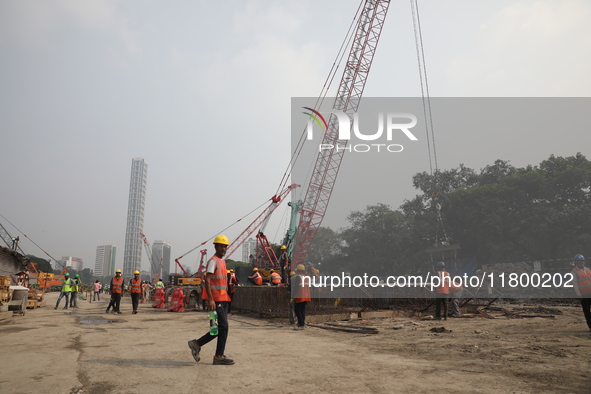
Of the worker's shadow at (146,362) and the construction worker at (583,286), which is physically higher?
the construction worker at (583,286)

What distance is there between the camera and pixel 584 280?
8.80 m

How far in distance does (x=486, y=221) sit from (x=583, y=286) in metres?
39.3

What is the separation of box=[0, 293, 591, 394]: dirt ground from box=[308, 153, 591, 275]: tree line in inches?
1452

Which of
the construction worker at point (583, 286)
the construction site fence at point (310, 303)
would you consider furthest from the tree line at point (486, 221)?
the construction worker at point (583, 286)

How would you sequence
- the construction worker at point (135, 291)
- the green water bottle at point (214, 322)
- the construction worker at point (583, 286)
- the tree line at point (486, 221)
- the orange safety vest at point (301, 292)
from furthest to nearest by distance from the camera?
the tree line at point (486, 221)
the construction worker at point (135, 291)
the orange safety vest at point (301, 292)
the construction worker at point (583, 286)
the green water bottle at point (214, 322)

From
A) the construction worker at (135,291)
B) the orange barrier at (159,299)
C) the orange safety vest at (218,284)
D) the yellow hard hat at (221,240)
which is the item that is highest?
the yellow hard hat at (221,240)

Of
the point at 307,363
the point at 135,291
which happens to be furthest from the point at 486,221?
the point at 307,363

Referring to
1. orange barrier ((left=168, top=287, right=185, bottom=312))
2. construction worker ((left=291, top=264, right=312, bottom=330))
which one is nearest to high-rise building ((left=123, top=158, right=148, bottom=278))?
orange barrier ((left=168, top=287, right=185, bottom=312))

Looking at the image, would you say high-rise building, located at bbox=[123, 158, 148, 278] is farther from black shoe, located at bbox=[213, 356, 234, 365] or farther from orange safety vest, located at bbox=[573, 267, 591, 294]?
black shoe, located at bbox=[213, 356, 234, 365]

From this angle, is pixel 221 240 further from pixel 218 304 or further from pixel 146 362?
pixel 146 362

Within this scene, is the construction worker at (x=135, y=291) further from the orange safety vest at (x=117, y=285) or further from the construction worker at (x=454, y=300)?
the construction worker at (x=454, y=300)

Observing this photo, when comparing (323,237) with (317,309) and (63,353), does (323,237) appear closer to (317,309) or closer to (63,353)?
(317,309)

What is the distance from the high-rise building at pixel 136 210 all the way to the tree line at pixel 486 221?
127m

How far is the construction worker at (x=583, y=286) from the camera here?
337 inches
